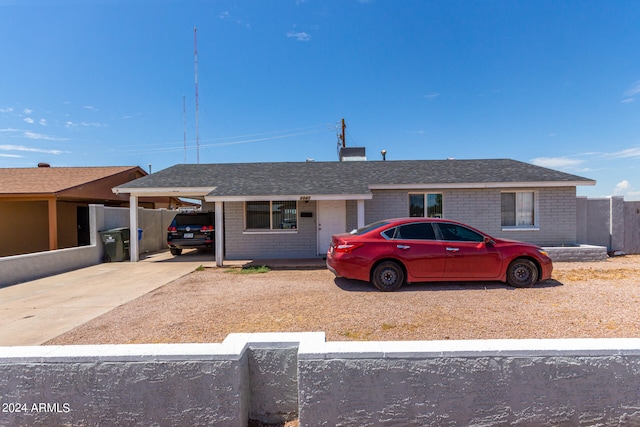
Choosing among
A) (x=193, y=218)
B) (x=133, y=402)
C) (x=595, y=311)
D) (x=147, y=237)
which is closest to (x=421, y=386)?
(x=133, y=402)

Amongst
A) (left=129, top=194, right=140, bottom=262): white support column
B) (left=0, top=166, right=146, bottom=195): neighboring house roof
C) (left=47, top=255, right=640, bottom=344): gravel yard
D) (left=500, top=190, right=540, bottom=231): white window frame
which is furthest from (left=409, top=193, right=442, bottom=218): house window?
(left=0, top=166, right=146, bottom=195): neighboring house roof

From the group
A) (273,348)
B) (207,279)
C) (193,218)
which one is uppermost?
(193,218)

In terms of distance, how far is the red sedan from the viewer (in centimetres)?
685

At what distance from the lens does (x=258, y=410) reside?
8.89 feet

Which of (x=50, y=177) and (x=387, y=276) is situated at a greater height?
(x=50, y=177)

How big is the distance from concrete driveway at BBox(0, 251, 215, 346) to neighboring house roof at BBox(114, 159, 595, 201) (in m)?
2.73

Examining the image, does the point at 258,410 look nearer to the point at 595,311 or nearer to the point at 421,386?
the point at 421,386

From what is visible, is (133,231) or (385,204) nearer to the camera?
(133,231)

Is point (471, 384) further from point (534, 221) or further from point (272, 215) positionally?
point (534, 221)

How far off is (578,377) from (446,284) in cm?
491

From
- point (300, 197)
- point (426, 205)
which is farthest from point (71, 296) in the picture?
point (426, 205)

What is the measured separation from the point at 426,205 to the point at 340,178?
11.0ft

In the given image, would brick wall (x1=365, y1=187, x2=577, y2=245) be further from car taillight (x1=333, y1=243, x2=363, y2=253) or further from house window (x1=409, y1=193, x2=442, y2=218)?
car taillight (x1=333, y1=243, x2=363, y2=253)

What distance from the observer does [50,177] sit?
15938 mm
